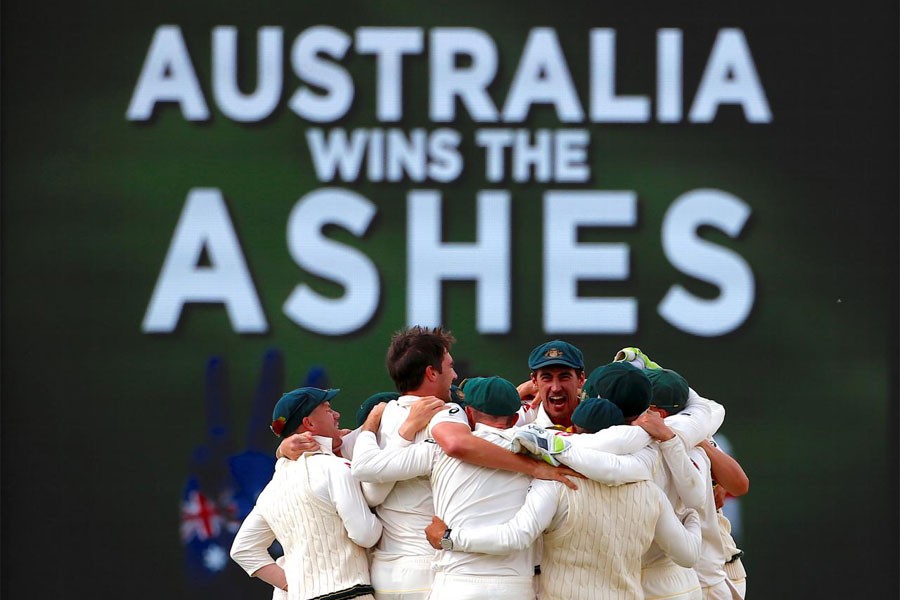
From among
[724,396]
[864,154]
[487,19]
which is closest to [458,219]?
[487,19]

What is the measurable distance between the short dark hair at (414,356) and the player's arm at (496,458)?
369 millimetres

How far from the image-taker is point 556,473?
13.8 feet

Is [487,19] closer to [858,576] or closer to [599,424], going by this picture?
[858,576]

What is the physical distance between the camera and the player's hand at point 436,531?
13.9 feet

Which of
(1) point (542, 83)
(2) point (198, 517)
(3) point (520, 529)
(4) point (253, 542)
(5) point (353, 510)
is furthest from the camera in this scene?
(1) point (542, 83)

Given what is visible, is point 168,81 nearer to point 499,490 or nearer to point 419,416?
point 419,416

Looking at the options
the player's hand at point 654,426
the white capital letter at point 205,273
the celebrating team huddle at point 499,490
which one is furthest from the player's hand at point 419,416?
the white capital letter at point 205,273

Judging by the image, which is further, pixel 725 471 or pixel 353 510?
pixel 725 471

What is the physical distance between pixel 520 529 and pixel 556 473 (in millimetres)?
193

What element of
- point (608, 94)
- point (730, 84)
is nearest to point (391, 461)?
point (608, 94)

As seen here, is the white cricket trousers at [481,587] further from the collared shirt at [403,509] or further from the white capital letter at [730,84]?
the white capital letter at [730,84]

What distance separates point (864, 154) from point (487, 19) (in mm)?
2010

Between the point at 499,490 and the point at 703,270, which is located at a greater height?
the point at 703,270

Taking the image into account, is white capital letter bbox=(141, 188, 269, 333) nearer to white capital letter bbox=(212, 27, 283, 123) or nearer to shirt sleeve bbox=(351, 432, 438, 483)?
white capital letter bbox=(212, 27, 283, 123)
